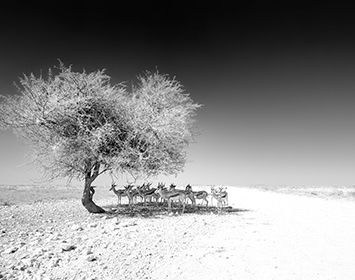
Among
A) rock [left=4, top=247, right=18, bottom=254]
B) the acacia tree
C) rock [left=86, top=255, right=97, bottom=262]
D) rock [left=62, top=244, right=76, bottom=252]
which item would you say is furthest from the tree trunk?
rock [left=86, top=255, right=97, bottom=262]

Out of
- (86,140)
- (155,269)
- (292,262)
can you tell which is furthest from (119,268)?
(86,140)

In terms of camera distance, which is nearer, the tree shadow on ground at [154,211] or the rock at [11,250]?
the rock at [11,250]

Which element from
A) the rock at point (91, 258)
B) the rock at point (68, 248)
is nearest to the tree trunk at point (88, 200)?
the rock at point (68, 248)

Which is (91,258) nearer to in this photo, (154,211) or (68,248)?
(68,248)

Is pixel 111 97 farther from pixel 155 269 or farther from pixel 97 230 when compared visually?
pixel 155 269

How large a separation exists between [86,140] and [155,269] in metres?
8.41

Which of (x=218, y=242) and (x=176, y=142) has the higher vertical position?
(x=176, y=142)

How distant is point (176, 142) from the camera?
14750mm

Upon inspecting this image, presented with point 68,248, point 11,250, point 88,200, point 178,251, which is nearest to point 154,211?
point 88,200

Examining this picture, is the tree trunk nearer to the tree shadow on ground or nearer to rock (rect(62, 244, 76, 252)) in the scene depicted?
the tree shadow on ground

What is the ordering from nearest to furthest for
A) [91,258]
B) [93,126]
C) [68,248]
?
[91,258]
[68,248]
[93,126]

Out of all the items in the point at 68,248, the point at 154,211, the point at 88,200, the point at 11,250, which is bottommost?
the point at 11,250

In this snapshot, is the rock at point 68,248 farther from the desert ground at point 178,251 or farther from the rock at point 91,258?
the rock at point 91,258

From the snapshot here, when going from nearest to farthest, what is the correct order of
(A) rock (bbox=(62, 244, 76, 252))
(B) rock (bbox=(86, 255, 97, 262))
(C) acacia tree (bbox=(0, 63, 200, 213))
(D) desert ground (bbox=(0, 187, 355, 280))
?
(D) desert ground (bbox=(0, 187, 355, 280))
(B) rock (bbox=(86, 255, 97, 262))
(A) rock (bbox=(62, 244, 76, 252))
(C) acacia tree (bbox=(0, 63, 200, 213))
